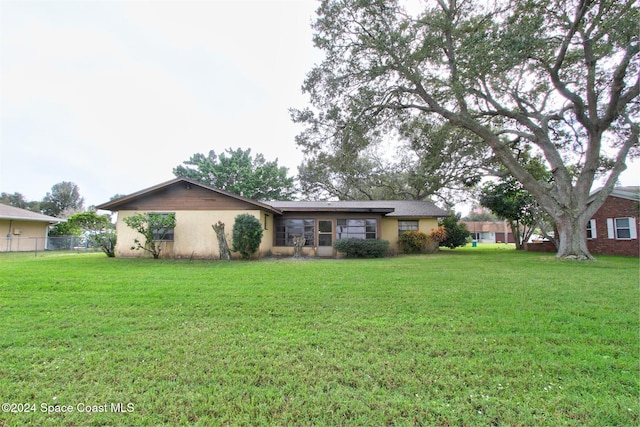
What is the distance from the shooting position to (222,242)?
1254 centimetres

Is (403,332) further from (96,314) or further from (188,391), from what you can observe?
(96,314)

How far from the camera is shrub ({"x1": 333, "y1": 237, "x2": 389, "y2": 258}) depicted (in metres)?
14.0

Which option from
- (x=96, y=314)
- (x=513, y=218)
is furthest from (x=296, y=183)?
(x=96, y=314)

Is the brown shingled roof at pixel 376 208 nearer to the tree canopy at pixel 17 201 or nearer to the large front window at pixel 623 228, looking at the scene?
the large front window at pixel 623 228

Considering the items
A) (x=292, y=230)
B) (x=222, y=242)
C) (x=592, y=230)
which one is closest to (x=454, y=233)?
(x=592, y=230)

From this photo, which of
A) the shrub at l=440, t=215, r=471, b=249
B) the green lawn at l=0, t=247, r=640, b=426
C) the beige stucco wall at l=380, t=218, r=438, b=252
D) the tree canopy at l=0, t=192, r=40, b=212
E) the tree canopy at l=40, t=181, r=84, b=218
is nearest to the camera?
the green lawn at l=0, t=247, r=640, b=426

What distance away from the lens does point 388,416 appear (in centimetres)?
204

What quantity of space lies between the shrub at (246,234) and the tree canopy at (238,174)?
55.2 feet

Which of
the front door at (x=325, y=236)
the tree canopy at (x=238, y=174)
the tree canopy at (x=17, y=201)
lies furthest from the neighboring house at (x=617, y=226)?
the tree canopy at (x=17, y=201)

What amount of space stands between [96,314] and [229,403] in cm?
340

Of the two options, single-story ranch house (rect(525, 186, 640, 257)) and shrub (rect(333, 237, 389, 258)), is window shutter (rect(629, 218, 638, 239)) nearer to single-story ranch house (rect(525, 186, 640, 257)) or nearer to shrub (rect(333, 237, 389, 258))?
single-story ranch house (rect(525, 186, 640, 257))

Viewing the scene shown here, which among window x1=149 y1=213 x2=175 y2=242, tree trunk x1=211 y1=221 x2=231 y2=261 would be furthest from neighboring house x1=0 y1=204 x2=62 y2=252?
tree trunk x1=211 y1=221 x2=231 y2=261

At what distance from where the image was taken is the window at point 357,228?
1544cm

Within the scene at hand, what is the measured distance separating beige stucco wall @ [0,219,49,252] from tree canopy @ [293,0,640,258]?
19638mm
